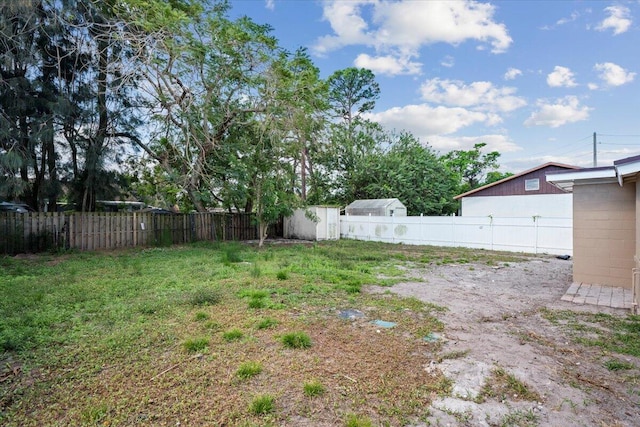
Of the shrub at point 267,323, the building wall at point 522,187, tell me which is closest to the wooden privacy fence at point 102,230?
the shrub at point 267,323

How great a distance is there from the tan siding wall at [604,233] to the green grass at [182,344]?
12.2 ft

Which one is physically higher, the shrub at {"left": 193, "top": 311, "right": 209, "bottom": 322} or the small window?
the small window

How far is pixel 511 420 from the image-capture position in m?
2.11

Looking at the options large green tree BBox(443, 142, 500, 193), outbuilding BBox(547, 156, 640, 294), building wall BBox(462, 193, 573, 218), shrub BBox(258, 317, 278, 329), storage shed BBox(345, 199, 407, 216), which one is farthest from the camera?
large green tree BBox(443, 142, 500, 193)

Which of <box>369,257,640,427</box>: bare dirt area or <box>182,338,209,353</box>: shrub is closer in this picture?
<box>369,257,640,427</box>: bare dirt area

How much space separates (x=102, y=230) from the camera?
10766 mm

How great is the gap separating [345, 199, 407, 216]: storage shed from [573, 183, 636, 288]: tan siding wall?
11.1 m

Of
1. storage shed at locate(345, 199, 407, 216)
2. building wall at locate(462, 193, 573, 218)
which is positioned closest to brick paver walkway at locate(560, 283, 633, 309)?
building wall at locate(462, 193, 573, 218)

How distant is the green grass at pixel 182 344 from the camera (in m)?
2.20

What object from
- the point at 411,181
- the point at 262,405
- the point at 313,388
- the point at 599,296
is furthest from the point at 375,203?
the point at 262,405

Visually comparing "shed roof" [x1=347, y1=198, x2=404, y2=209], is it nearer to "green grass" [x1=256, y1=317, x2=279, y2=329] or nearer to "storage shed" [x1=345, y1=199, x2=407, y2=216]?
"storage shed" [x1=345, y1=199, x2=407, y2=216]

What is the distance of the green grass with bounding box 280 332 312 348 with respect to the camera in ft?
10.5

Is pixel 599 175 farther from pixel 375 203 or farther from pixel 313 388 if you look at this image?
pixel 375 203

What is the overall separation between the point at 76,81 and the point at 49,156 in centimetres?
242
